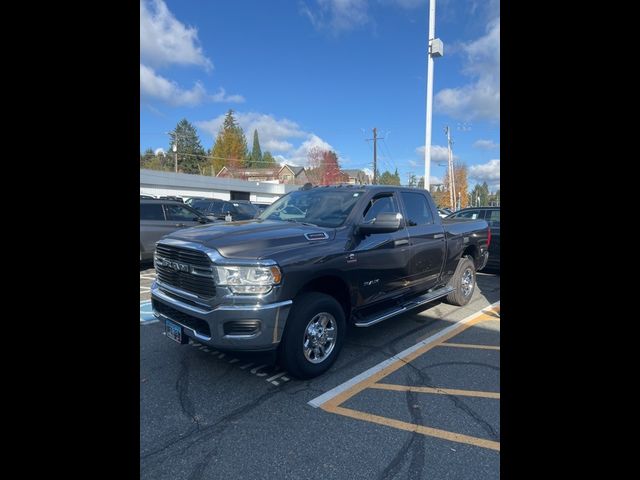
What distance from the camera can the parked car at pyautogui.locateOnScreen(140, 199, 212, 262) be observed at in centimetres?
920

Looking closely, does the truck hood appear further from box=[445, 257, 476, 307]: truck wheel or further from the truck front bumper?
box=[445, 257, 476, 307]: truck wheel

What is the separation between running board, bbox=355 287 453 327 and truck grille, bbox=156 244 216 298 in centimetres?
170

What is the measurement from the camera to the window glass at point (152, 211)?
9.45 meters

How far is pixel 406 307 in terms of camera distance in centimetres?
475

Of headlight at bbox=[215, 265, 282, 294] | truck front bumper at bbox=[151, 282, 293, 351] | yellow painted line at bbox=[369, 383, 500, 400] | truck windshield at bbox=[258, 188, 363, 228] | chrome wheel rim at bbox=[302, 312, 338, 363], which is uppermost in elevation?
truck windshield at bbox=[258, 188, 363, 228]

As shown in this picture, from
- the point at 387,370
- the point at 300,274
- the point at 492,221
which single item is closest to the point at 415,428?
the point at 387,370

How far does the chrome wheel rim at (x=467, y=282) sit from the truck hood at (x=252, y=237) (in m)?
3.48

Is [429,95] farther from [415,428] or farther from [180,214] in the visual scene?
[415,428]

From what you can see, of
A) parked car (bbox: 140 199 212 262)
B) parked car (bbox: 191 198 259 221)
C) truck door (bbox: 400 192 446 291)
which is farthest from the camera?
parked car (bbox: 191 198 259 221)

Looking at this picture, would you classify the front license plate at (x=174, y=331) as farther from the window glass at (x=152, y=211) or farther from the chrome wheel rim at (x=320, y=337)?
the window glass at (x=152, y=211)

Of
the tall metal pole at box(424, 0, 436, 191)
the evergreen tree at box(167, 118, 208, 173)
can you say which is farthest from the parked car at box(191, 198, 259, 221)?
the evergreen tree at box(167, 118, 208, 173)
